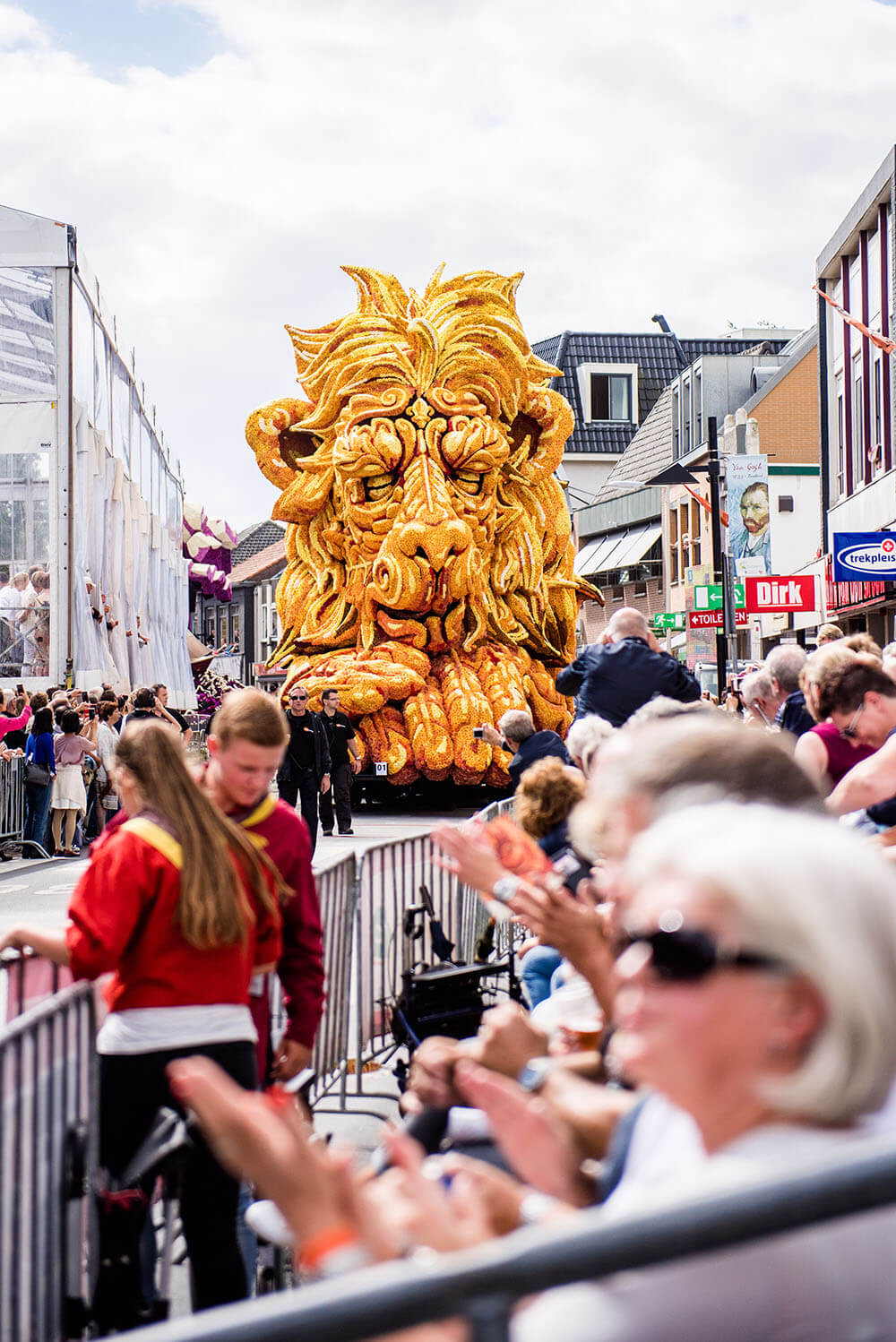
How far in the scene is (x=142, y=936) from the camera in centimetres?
345

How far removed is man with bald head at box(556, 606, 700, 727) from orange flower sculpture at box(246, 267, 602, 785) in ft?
28.4

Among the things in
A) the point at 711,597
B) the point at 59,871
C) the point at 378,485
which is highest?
the point at 378,485

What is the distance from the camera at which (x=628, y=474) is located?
160ft

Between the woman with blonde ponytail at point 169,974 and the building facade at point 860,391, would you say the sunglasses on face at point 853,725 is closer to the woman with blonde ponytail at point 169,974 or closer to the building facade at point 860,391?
the woman with blonde ponytail at point 169,974

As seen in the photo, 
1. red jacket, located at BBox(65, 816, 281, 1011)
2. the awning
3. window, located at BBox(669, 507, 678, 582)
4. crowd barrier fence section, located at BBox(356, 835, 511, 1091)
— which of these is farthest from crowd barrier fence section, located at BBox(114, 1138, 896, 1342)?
the awning

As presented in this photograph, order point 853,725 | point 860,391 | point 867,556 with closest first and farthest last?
point 853,725, point 867,556, point 860,391

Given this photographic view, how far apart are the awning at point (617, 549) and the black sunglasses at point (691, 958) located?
4594 centimetres

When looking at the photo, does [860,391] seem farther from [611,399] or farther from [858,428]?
[611,399]

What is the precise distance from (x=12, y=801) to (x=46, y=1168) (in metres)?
12.5

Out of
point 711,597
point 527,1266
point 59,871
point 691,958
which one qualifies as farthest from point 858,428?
point 527,1266

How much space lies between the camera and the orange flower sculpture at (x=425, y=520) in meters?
17.0

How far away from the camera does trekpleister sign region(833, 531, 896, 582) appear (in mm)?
18641

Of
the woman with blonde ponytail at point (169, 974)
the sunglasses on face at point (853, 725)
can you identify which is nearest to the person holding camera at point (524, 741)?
the sunglasses on face at point (853, 725)

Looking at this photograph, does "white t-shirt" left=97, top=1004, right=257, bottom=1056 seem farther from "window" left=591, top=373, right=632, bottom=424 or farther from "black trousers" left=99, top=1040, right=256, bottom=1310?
"window" left=591, top=373, right=632, bottom=424
